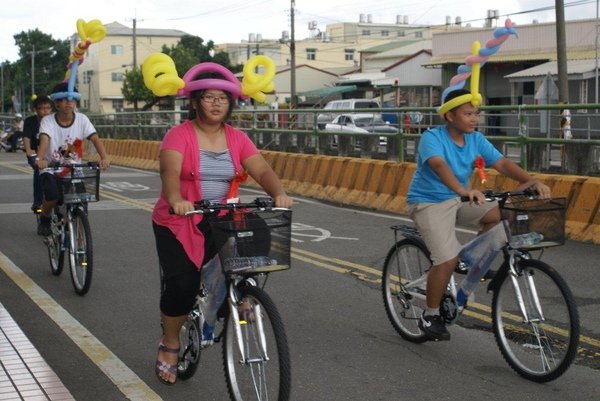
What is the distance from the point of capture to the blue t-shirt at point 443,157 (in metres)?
6.69

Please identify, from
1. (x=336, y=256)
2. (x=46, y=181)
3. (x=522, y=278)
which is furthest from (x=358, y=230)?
(x=522, y=278)

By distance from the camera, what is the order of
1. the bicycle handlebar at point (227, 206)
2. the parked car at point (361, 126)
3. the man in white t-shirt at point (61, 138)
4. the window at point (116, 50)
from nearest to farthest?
1. the bicycle handlebar at point (227, 206)
2. the man in white t-shirt at point (61, 138)
3. the parked car at point (361, 126)
4. the window at point (116, 50)

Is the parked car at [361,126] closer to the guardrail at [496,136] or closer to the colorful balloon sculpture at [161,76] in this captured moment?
the guardrail at [496,136]

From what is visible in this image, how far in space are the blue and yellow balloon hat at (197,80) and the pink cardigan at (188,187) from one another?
214 millimetres

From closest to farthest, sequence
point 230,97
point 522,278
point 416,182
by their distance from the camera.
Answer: point 230,97 → point 522,278 → point 416,182

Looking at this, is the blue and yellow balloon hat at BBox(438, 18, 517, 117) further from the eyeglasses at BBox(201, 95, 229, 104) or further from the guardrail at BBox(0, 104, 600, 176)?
the guardrail at BBox(0, 104, 600, 176)

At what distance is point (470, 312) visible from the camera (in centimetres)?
837

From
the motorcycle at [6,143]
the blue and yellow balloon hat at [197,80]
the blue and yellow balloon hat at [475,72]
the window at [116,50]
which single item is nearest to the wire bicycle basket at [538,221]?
the blue and yellow balloon hat at [475,72]

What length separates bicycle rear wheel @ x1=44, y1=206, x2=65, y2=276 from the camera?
9.98 m

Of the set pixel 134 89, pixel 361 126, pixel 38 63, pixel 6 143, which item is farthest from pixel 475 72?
pixel 38 63

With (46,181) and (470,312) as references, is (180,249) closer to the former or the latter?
→ (470,312)

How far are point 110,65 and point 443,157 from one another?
393ft

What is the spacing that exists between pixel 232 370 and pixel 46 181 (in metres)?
5.45

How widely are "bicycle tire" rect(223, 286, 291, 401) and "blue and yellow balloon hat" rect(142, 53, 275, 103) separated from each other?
1.13 meters
